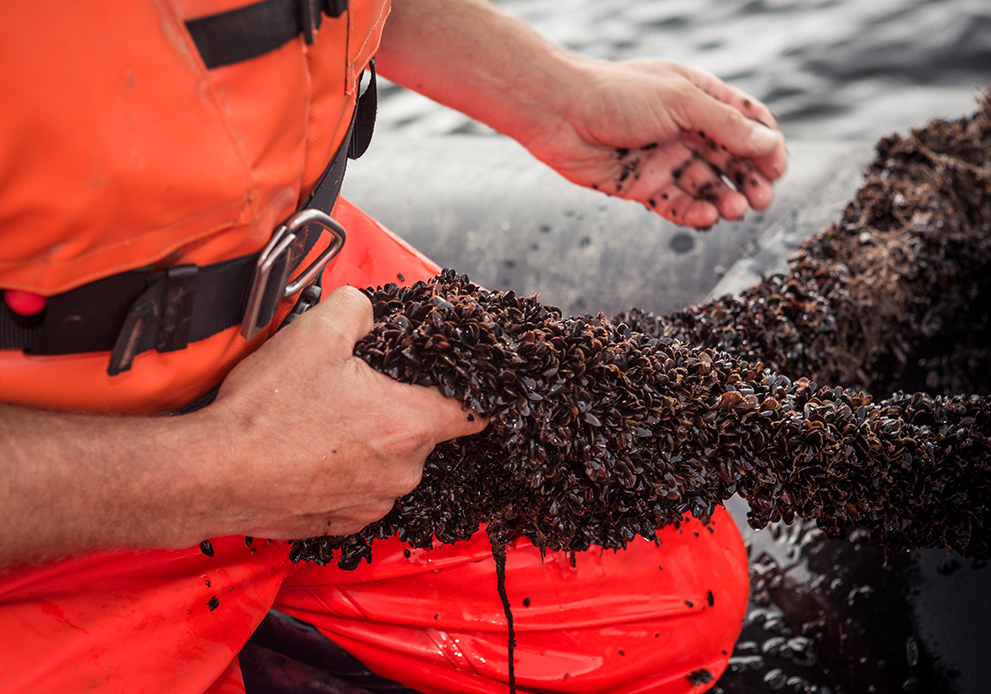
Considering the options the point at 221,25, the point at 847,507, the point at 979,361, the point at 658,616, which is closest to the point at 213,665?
the point at 658,616

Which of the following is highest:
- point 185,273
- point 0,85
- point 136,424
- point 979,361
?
point 0,85

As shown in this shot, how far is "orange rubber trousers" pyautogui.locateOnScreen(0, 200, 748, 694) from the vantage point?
91 centimetres

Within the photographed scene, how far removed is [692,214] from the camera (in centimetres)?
159

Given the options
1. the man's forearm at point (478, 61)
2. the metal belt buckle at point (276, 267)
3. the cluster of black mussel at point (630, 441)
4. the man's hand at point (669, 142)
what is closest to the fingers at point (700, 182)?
the man's hand at point (669, 142)

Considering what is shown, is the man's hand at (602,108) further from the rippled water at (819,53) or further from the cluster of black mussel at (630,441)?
the rippled water at (819,53)

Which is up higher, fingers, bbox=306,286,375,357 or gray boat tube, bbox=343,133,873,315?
fingers, bbox=306,286,375,357

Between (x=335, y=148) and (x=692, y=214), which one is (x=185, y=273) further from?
(x=692, y=214)

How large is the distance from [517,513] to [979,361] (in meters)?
1.42

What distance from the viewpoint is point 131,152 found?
26.0 inches

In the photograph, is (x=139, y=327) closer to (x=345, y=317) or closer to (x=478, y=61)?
(x=345, y=317)

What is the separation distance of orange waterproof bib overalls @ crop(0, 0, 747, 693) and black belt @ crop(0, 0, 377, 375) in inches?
0.8

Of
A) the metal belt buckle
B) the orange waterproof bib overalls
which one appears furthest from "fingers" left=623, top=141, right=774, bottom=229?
the metal belt buckle

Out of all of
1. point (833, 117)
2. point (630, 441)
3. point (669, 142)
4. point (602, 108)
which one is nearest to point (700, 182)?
point (669, 142)

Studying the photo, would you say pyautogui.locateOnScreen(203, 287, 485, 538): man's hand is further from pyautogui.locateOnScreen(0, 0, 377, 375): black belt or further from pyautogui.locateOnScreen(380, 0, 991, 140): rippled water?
pyautogui.locateOnScreen(380, 0, 991, 140): rippled water
